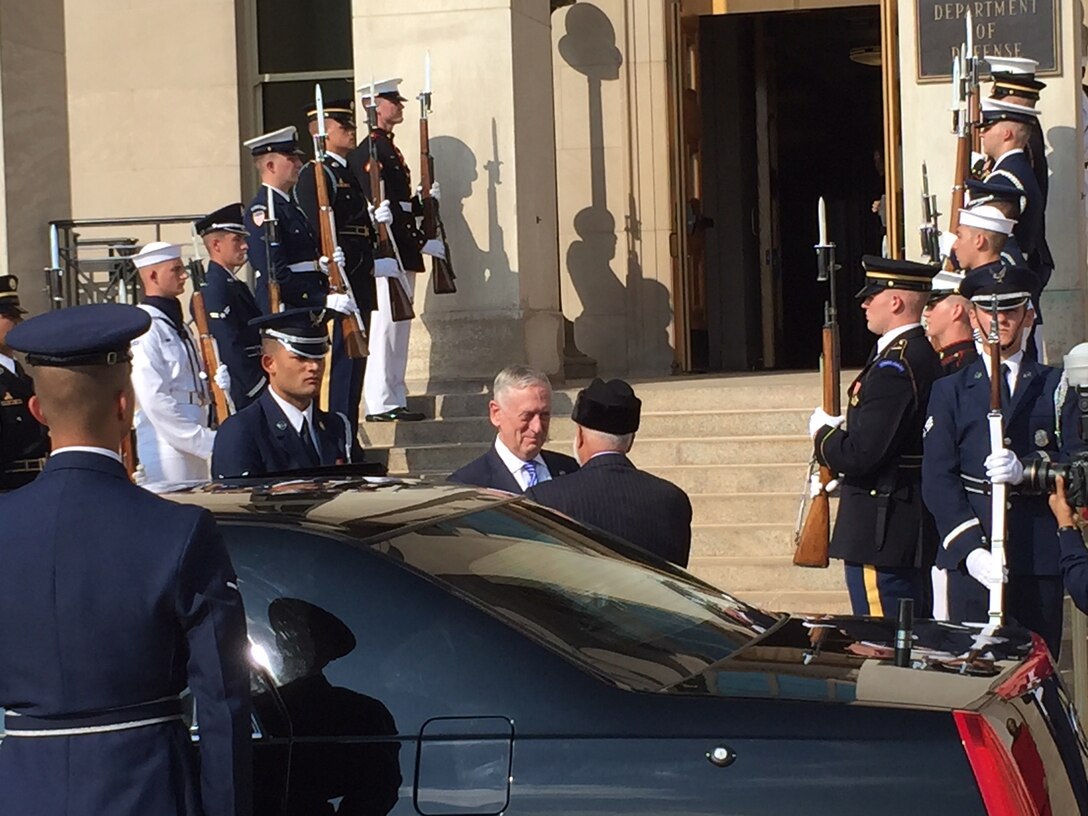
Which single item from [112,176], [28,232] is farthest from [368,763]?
[112,176]

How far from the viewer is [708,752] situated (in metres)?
3.81

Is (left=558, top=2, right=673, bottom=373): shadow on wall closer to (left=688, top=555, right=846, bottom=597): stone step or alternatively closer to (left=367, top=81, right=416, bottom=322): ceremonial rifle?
(left=367, top=81, right=416, bottom=322): ceremonial rifle

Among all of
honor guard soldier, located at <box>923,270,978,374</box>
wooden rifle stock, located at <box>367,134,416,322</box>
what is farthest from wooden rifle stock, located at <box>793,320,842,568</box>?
wooden rifle stock, located at <box>367,134,416,322</box>

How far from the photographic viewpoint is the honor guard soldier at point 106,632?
3479 mm

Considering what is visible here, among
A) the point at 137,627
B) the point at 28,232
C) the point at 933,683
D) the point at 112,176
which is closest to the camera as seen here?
the point at 137,627

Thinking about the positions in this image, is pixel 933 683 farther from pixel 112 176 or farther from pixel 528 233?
pixel 112 176

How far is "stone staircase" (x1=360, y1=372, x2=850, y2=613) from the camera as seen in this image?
9.38 meters

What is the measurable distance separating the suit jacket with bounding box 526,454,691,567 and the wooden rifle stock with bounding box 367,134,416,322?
5685mm

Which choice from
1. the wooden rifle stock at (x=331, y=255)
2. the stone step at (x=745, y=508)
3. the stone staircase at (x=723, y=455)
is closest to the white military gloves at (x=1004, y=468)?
the stone staircase at (x=723, y=455)

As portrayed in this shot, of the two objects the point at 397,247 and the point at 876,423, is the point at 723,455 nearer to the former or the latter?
the point at 397,247

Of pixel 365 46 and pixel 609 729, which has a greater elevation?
pixel 365 46

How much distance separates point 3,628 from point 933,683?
191cm

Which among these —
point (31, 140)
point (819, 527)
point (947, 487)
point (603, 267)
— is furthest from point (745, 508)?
point (31, 140)

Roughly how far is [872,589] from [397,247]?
5225mm
